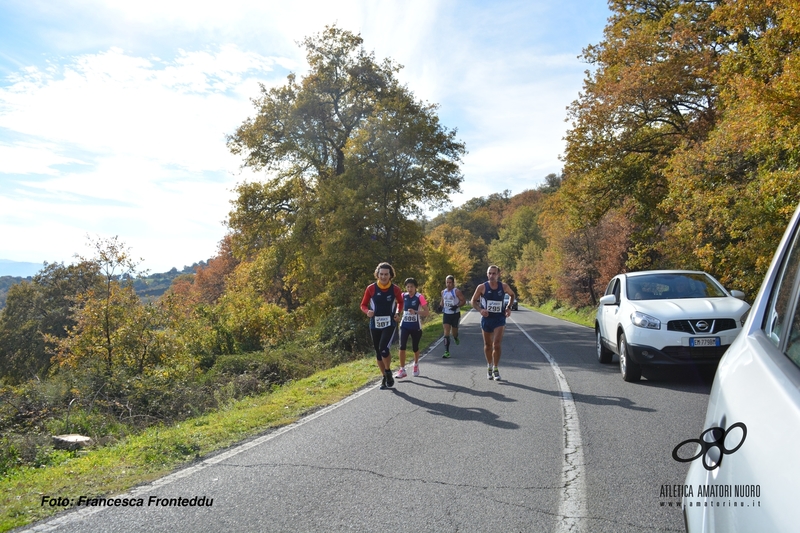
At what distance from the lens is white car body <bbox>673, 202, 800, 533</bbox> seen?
1.34 m

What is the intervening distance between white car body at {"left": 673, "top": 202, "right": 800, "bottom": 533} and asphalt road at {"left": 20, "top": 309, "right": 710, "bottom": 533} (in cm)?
201

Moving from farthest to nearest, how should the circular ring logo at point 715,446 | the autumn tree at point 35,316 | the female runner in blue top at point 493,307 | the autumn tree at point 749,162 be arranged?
the autumn tree at point 35,316
the autumn tree at point 749,162
the female runner in blue top at point 493,307
the circular ring logo at point 715,446

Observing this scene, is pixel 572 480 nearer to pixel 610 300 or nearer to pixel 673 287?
pixel 610 300

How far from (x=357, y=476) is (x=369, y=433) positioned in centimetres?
154

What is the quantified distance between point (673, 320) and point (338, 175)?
2163 centimetres

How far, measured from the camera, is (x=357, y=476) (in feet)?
15.9

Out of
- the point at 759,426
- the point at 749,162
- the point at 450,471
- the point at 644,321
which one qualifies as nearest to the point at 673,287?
the point at 644,321

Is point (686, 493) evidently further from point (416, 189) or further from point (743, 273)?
point (416, 189)

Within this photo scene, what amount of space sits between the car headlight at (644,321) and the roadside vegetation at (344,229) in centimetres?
453

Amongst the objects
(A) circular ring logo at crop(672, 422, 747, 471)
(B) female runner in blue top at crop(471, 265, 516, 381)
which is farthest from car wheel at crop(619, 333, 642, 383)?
(A) circular ring logo at crop(672, 422, 747, 471)

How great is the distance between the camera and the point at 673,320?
8422 mm

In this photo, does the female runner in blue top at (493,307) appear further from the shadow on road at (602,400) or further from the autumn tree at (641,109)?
the autumn tree at (641,109)

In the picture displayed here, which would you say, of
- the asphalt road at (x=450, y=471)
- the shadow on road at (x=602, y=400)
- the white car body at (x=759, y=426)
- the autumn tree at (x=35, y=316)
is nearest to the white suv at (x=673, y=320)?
the asphalt road at (x=450, y=471)

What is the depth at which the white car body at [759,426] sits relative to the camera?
1.34 m
